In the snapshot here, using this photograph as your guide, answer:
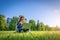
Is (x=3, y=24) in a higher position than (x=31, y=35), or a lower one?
higher

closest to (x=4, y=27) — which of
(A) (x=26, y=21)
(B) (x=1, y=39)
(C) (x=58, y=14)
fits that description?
(B) (x=1, y=39)

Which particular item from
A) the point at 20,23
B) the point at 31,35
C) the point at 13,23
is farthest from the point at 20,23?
the point at 31,35

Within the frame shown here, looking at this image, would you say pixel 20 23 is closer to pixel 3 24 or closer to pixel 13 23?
pixel 13 23

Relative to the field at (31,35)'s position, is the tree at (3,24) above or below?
above

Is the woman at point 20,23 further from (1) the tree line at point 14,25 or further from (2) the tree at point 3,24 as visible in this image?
(2) the tree at point 3,24

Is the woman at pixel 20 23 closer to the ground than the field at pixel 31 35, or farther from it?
farther from it

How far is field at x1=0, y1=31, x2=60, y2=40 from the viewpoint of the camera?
2207mm

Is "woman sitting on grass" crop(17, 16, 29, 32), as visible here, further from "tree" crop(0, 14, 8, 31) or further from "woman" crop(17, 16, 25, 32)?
"tree" crop(0, 14, 8, 31)

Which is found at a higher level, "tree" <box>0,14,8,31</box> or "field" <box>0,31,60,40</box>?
"tree" <box>0,14,8,31</box>

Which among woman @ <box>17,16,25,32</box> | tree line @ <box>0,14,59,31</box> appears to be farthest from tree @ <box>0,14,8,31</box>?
woman @ <box>17,16,25,32</box>

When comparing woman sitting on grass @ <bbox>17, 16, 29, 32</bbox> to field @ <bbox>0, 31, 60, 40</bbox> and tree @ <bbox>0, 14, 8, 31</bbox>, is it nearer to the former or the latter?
field @ <bbox>0, 31, 60, 40</bbox>

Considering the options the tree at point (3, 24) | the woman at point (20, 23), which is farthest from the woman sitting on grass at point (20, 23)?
the tree at point (3, 24)

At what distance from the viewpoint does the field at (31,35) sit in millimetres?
2207

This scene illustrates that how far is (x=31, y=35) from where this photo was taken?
2238mm
